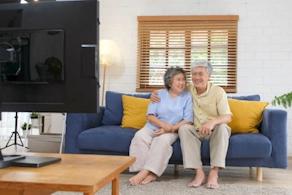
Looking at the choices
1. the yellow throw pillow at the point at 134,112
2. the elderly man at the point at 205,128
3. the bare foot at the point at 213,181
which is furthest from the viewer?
the yellow throw pillow at the point at 134,112

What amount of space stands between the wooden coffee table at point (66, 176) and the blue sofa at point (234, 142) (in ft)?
5.57

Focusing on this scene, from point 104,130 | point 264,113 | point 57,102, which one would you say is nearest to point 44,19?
point 57,102

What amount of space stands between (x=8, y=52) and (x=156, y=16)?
11.5 feet

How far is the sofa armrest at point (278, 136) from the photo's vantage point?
301cm

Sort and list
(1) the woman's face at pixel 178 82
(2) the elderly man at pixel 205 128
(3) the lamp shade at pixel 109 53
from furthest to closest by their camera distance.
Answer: (3) the lamp shade at pixel 109 53, (1) the woman's face at pixel 178 82, (2) the elderly man at pixel 205 128

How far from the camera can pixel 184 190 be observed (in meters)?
2.69

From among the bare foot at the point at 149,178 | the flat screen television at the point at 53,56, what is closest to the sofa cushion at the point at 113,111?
the bare foot at the point at 149,178

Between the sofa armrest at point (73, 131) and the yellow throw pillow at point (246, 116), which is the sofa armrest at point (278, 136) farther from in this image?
the sofa armrest at point (73, 131)

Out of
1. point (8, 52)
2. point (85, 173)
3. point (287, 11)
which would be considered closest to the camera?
point (85, 173)

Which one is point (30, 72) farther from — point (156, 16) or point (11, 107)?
point (156, 16)

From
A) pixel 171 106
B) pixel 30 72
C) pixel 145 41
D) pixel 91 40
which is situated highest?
pixel 145 41

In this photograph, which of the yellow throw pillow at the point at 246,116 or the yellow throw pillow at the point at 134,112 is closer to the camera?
the yellow throw pillow at the point at 246,116

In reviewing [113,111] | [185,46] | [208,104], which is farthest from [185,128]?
[185,46]

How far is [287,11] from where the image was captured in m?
4.45
